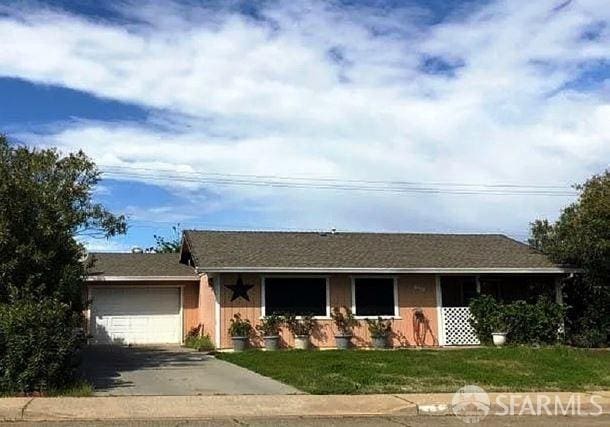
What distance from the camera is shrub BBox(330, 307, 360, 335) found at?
23938 millimetres

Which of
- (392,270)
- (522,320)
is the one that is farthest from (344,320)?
(522,320)

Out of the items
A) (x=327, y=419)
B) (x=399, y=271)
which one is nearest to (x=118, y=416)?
(x=327, y=419)

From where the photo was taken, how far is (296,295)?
24.1 meters

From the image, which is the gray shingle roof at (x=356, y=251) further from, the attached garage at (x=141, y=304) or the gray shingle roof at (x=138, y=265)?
the attached garage at (x=141, y=304)

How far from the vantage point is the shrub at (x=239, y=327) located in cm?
2261

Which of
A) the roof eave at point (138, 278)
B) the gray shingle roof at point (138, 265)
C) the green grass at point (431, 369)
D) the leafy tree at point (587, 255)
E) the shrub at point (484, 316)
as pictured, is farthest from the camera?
the gray shingle roof at point (138, 265)

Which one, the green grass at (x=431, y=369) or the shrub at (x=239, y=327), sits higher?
the shrub at (x=239, y=327)

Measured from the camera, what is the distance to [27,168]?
15.9m

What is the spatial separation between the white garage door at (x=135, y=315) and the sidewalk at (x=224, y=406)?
1511cm

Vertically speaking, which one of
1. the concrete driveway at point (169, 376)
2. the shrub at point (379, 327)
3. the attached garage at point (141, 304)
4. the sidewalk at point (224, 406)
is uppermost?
the attached garage at point (141, 304)

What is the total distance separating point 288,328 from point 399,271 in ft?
12.9

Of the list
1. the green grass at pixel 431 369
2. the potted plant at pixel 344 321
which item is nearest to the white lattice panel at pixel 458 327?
the potted plant at pixel 344 321

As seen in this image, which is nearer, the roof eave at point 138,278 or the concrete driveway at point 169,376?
the concrete driveway at point 169,376

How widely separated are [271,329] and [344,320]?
242 centimetres
